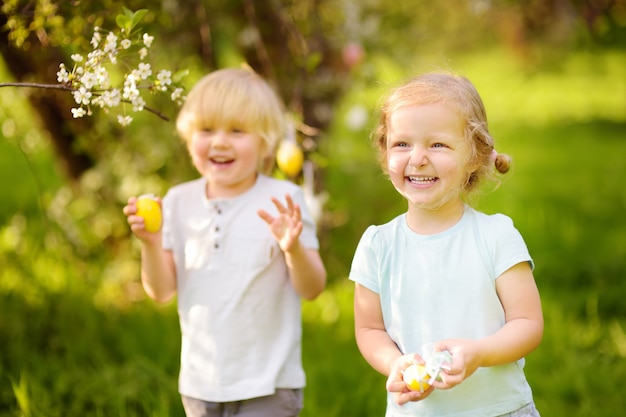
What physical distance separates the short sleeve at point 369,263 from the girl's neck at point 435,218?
9cm

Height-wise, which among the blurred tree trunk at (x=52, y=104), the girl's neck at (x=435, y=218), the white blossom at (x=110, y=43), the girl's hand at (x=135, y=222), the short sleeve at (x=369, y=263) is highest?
the blurred tree trunk at (x=52, y=104)

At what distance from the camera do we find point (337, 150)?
460 cm

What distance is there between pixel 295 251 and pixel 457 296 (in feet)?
1.82

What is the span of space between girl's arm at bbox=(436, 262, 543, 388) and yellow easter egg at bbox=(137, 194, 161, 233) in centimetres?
96

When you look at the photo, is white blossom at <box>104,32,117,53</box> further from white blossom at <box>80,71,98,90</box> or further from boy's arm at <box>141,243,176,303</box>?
boy's arm at <box>141,243,176,303</box>

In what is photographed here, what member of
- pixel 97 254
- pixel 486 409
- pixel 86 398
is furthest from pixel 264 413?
pixel 97 254

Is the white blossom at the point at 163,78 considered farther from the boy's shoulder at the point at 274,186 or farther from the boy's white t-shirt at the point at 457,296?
the boy's white t-shirt at the point at 457,296

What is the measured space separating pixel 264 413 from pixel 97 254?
2.28 m

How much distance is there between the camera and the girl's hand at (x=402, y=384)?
164 cm

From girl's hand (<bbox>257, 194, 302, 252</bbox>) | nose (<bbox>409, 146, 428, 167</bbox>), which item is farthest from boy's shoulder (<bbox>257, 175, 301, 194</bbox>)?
nose (<bbox>409, 146, 428, 167</bbox>)

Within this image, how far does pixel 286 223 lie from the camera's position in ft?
7.06

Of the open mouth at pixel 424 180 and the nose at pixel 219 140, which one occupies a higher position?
the nose at pixel 219 140

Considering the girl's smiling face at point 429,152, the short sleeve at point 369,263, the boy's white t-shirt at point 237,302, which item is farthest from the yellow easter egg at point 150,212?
the girl's smiling face at point 429,152

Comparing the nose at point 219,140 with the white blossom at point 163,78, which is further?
the nose at point 219,140
